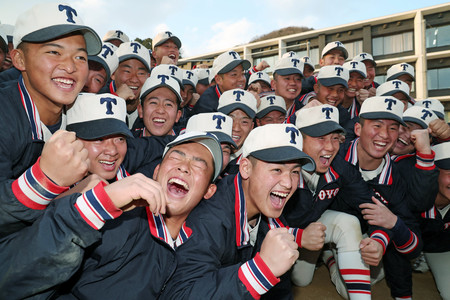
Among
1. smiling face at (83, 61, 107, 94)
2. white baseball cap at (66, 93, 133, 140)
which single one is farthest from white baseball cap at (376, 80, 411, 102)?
white baseball cap at (66, 93, 133, 140)

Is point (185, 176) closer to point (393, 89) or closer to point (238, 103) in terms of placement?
point (238, 103)

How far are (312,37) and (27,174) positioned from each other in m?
31.4

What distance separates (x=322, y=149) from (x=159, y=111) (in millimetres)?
1894

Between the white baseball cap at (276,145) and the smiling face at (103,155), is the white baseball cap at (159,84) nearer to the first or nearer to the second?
the smiling face at (103,155)

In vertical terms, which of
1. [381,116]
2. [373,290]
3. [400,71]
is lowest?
[373,290]

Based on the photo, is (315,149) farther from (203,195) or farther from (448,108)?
(448,108)

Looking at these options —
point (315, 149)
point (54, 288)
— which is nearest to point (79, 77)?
point (54, 288)

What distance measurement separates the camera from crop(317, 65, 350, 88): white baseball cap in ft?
16.7

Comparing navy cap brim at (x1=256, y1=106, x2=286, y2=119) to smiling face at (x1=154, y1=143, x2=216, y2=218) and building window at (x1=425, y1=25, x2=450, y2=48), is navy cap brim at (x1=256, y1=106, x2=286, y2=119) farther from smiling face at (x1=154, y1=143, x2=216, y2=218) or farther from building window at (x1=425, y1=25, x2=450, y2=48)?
building window at (x1=425, y1=25, x2=450, y2=48)

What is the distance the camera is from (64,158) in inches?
56.4

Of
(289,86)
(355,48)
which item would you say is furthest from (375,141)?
(355,48)

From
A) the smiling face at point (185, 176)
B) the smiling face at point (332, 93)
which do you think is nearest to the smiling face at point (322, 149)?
the smiling face at point (185, 176)

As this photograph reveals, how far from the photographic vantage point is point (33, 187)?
1435 mm

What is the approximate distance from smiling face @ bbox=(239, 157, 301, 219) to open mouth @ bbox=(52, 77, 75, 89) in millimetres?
1453
